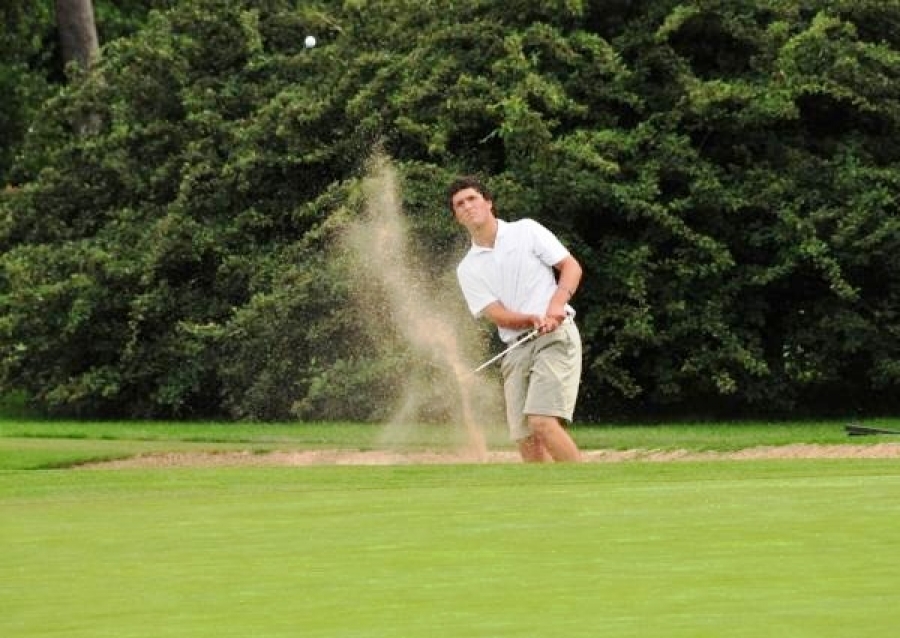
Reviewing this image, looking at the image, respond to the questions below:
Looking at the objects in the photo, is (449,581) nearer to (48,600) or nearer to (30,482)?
(48,600)

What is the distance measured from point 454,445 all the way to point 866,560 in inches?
482

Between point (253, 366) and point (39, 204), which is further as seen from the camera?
point (39, 204)

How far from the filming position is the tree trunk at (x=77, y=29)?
32375 mm

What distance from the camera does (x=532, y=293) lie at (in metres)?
14.4

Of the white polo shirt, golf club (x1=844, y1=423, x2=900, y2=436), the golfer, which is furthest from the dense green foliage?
the white polo shirt

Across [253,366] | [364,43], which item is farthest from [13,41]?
[253,366]

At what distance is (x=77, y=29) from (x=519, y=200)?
515 inches

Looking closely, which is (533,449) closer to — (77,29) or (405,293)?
(405,293)

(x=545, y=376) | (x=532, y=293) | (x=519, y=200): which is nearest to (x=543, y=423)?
(x=545, y=376)

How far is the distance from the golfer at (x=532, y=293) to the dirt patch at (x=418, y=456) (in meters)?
2.35

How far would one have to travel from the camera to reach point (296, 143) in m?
23.9

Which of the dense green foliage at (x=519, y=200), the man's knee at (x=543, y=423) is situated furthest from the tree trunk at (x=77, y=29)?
the man's knee at (x=543, y=423)

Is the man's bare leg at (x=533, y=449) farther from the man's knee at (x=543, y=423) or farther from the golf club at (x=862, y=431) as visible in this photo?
the golf club at (x=862, y=431)

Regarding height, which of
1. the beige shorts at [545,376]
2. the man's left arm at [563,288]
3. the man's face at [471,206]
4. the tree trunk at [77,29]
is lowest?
the beige shorts at [545,376]
